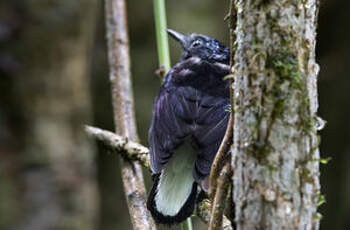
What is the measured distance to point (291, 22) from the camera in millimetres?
1633

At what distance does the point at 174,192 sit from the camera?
321 centimetres

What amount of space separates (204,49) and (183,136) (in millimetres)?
1563

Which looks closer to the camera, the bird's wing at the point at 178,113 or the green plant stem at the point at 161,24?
the bird's wing at the point at 178,113

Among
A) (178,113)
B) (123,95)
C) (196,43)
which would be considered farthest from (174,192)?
(196,43)

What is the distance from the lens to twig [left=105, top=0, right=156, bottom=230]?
3.14 meters

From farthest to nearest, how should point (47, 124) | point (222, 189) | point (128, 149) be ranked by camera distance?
point (128, 149), point (222, 189), point (47, 124)

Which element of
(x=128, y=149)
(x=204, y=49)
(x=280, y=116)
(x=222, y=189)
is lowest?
(x=222, y=189)

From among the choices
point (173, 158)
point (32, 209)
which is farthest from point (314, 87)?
point (173, 158)

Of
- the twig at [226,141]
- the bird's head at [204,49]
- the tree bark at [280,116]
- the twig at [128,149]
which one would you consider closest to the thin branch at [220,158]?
the twig at [226,141]

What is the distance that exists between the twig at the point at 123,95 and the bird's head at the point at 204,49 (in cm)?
102

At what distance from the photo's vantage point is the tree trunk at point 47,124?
1.39 meters

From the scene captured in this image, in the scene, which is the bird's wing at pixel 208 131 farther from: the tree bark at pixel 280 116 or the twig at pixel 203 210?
the tree bark at pixel 280 116

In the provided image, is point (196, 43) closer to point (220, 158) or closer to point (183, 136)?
point (183, 136)

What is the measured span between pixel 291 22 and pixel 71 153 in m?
0.73
